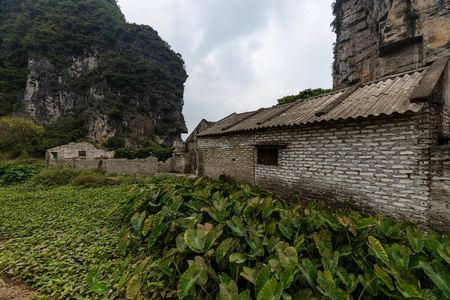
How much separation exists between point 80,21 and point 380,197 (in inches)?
2162

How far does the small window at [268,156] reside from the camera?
5879mm

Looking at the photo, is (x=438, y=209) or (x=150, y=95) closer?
(x=438, y=209)

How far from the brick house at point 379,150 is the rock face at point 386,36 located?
12293mm

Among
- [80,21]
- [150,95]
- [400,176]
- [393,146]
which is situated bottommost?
[400,176]

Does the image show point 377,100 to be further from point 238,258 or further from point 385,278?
point 238,258

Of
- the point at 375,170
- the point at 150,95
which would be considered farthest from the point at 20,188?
the point at 150,95

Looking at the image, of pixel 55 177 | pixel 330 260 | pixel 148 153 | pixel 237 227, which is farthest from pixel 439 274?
pixel 148 153

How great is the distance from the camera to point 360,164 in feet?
13.0

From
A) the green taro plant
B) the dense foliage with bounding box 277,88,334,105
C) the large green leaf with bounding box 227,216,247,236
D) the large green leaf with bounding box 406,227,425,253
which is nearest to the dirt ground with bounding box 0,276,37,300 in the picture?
the green taro plant

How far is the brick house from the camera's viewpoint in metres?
3.18

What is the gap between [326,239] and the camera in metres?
2.46

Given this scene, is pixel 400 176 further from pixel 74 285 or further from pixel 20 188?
pixel 20 188

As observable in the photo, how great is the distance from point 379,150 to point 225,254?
3863 millimetres

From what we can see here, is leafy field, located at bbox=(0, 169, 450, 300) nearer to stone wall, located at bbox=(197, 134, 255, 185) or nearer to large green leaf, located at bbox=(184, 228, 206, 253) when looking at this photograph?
large green leaf, located at bbox=(184, 228, 206, 253)
